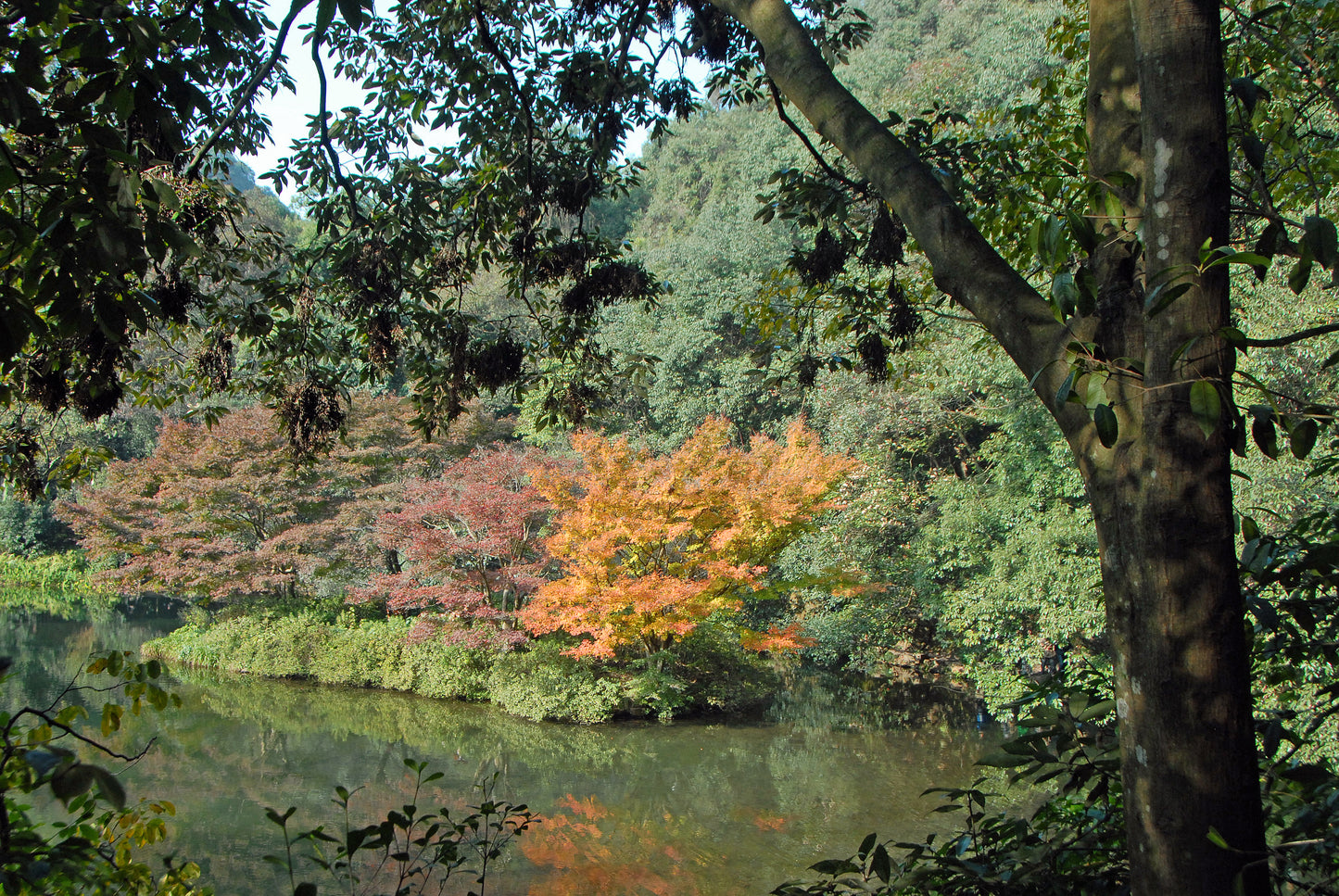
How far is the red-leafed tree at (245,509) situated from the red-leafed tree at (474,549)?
1.46 meters

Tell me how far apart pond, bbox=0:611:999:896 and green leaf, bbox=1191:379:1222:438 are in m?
5.07

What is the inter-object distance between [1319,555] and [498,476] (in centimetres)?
962

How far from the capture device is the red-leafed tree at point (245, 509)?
11.4 metres

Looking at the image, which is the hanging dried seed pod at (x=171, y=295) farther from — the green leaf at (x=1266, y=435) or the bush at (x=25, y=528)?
the bush at (x=25, y=528)

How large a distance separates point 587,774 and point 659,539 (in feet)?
7.81

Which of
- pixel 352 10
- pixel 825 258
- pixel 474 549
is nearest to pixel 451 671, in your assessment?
pixel 474 549

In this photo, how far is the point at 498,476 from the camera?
1027 centimetres

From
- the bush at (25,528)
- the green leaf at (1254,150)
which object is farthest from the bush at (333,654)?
the green leaf at (1254,150)

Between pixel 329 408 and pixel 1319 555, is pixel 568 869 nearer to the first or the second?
pixel 329 408

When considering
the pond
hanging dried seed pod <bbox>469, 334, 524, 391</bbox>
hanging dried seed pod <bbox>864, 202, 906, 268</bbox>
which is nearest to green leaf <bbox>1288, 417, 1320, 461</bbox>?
hanging dried seed pod <bbox>864, 202, 906, 268</bbox>

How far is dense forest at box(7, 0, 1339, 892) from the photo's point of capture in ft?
4.57

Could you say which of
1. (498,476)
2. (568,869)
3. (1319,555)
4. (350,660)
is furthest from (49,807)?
(1319,555)

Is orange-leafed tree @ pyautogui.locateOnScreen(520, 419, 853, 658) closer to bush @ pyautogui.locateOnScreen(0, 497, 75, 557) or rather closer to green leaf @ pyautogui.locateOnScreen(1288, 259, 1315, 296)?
green leaf @ pyautogui.locateOnScreen(1288, 259, 1315, 296)

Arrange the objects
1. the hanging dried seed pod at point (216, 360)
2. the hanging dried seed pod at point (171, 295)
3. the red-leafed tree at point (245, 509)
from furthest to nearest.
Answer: the red-leafed tree at point (245, 509), the hanging dried seed pod at point (216, 360), the hanging dried seed pod at point (171, 295)
